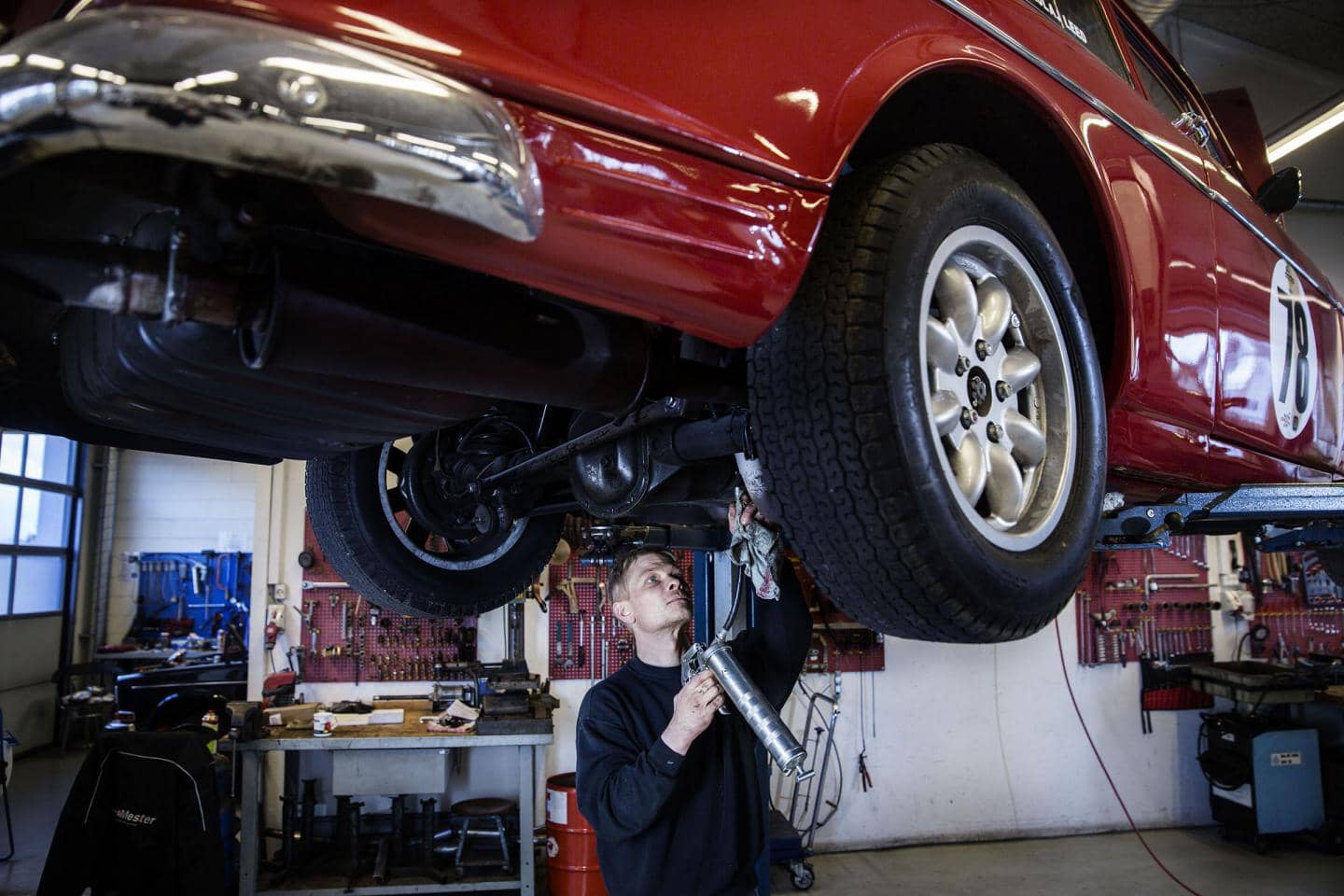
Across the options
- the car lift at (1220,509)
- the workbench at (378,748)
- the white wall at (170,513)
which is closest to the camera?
the car lift at (1220,509)

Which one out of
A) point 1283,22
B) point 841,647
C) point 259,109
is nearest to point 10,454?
point 841,647

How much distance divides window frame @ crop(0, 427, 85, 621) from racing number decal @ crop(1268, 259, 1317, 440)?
9554 mm

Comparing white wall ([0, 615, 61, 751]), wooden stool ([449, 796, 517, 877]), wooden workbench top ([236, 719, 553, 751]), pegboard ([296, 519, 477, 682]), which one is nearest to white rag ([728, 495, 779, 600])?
wooden workbench top ([236, 719, 553, 751])

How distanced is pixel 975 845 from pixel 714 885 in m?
4.87

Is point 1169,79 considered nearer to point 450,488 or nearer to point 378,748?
point 450,488

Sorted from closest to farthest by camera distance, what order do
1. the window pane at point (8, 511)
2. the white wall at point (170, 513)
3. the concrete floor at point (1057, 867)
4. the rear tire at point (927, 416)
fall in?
the rear tire at point (927, 416), the concrete floor at point (1057, 867), the window pane at point (8, 511), the white wall at point (170, 513)

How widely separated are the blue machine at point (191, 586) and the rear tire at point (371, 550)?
8.74 meters

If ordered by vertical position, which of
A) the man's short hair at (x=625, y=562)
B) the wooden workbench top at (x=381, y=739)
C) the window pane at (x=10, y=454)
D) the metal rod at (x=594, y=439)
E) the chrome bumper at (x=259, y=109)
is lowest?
the wooden workbench top at (x=381, y=739)

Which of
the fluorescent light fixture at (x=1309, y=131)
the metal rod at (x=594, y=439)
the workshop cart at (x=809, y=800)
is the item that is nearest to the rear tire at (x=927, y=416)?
the metal rod at (x=594, y=439)

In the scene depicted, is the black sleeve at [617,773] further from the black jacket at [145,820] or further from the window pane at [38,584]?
the window pane at [38,584]

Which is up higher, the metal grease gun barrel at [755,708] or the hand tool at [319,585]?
the hand tool at [319,585]

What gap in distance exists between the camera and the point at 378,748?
15.0 feet

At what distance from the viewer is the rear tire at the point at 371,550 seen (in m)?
2.26

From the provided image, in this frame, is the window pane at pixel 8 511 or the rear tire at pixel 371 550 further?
the window pane at pixel 8 511
